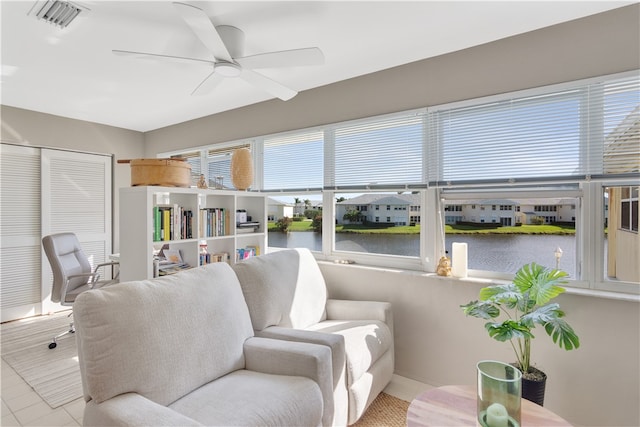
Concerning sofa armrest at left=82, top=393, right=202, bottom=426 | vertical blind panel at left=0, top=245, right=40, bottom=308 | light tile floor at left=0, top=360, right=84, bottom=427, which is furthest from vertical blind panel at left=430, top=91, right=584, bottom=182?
vertical blind panel at left=0, top=245, right=40, bottom=308

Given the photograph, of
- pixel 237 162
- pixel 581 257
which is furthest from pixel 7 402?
pixel 581 257

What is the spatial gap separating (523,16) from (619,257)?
1.60 meters

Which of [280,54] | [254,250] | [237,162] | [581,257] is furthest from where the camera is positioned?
[254,250]

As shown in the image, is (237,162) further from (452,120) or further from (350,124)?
(452,120)

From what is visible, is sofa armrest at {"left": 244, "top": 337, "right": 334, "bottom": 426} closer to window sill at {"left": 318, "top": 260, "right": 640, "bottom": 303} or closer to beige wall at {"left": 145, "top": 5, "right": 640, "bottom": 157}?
window sill at {"left": 318, "top": 260, "right": 640, "bottom": 303}

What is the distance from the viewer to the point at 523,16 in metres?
2.07

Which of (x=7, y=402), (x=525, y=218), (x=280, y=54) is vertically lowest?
(x=7, y=402)

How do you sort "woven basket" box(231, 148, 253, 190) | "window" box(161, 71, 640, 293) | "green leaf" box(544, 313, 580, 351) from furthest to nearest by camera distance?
"woven basket" box(231, 148, 253, 190), "window" box(161, 71, 640, 293), "green leaf" box(544, 313, 580, 351)

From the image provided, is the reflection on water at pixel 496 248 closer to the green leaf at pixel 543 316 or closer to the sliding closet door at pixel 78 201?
the green leaf at pixel 543 316

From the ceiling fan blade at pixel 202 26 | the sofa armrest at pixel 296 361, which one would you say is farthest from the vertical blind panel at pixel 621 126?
the ceiling fan blade at pixel 202 26

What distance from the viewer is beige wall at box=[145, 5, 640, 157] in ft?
6.62

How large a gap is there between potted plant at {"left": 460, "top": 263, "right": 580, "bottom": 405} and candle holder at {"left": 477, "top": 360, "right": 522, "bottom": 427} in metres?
0.58

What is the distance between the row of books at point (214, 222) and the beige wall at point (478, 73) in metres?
1.18

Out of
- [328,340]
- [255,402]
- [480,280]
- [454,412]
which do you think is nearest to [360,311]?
[328,340]
